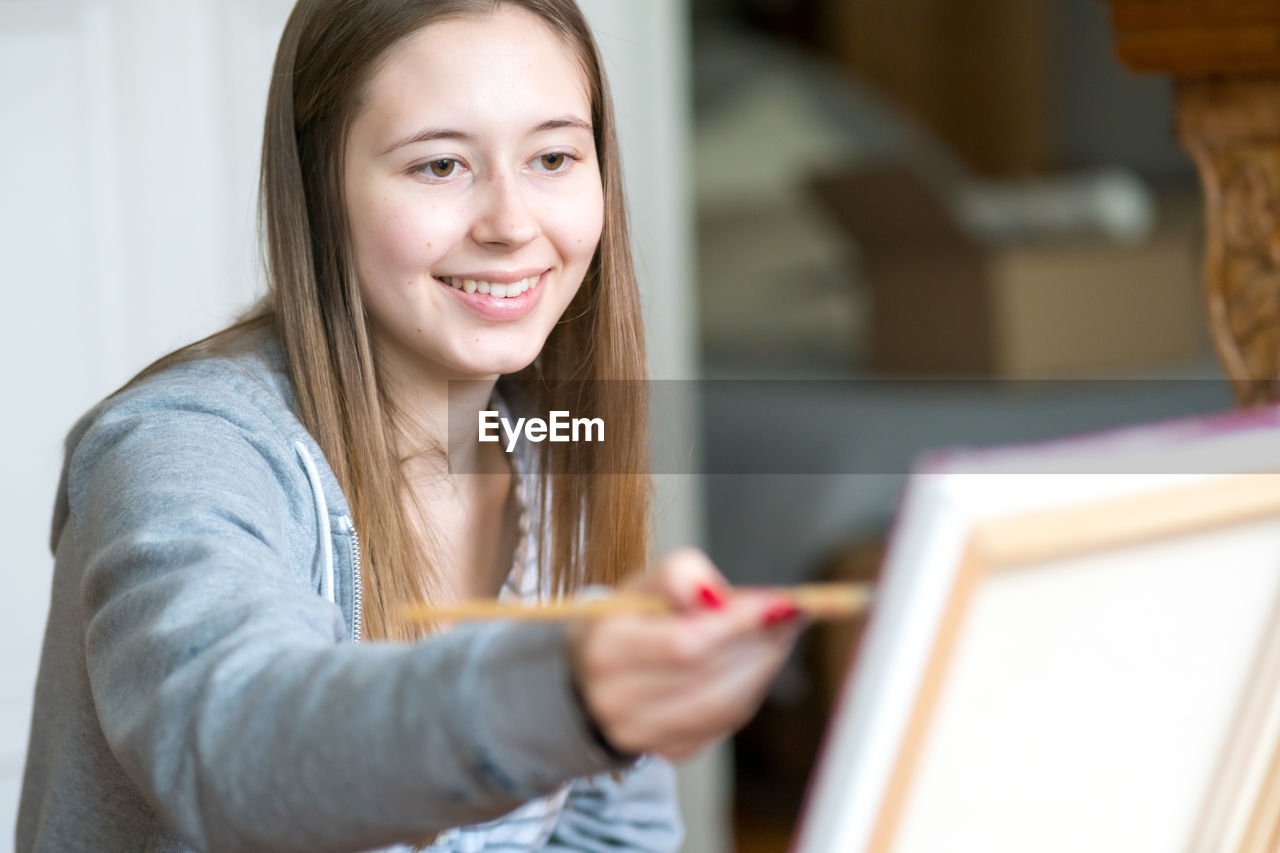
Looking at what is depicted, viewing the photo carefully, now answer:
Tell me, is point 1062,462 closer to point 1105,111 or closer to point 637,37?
point 637,37

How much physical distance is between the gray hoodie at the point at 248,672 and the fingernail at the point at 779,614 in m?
0.06

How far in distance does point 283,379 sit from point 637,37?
3.47ft

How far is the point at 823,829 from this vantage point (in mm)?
339

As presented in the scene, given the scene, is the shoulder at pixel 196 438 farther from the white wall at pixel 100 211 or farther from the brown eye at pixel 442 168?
the white wall at pixel 100 211

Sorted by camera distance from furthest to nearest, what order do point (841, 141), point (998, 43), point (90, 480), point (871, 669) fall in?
point (998, 43), point (841, 141), point (90, 480), point (871, 669)

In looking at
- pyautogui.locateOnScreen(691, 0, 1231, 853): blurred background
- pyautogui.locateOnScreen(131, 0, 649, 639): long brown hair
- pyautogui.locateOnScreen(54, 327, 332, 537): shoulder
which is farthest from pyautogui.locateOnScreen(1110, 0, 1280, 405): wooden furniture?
pyautogui.locateOnScreen(691, 0, 1231, 853): blurred background

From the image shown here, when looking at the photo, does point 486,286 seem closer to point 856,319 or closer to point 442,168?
point 442,168

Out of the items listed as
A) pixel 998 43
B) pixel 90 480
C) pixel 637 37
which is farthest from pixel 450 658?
pixel 998 43

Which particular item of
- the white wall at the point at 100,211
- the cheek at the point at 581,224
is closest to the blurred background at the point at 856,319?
the white wall at the point at 100,211

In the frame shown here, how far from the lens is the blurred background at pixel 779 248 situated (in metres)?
1.48

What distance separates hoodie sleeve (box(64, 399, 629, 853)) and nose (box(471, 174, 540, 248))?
0.72 ft

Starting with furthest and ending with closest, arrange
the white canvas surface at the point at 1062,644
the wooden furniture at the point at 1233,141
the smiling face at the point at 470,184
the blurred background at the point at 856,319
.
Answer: the blurred background at the point at 856,319 < the wooden furniture at the point at 1233,141 < the smiling face at the point at 470,184 < the white canvas surface at the point at 1062,644

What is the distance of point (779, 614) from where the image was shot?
355 mm

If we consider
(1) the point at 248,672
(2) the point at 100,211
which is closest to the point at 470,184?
(1) the point at 248,672
